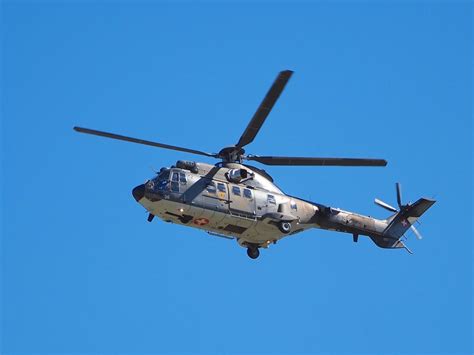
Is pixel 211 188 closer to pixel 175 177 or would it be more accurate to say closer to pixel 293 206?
pixel 175 177

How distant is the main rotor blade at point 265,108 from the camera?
107 ft

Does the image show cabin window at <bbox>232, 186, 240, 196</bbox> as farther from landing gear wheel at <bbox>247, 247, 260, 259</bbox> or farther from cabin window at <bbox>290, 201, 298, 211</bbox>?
landing gear wheel at <bbox>247, 247, 260, 259</bbox>

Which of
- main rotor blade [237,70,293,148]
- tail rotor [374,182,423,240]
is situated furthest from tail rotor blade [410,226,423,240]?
main rotor blade [237,70,293,148]

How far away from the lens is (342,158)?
3566 centimetres

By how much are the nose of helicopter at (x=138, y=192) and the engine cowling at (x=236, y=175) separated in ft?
11.7

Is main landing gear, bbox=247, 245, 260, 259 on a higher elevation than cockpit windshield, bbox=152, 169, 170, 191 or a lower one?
lower

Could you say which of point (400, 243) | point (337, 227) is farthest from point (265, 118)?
point (400, 243)

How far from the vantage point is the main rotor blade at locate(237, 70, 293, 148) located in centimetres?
3275

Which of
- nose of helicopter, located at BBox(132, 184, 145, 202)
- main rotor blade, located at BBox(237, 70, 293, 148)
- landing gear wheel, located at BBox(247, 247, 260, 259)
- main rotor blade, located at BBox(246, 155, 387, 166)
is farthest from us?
landing gear wheel, located at BBox(247, 247, 260, 259)

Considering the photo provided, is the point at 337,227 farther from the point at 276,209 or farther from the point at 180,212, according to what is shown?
the point at 180,212

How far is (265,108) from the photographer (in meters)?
33.6

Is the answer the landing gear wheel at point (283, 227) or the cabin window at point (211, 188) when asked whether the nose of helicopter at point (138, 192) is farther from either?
the landing gear wheel at point (283, 227)

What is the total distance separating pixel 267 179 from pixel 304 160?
1783 millimetres

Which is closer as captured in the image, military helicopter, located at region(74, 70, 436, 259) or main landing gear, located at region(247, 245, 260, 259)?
military helicopter, located at region(74, 70, 436, 259)
